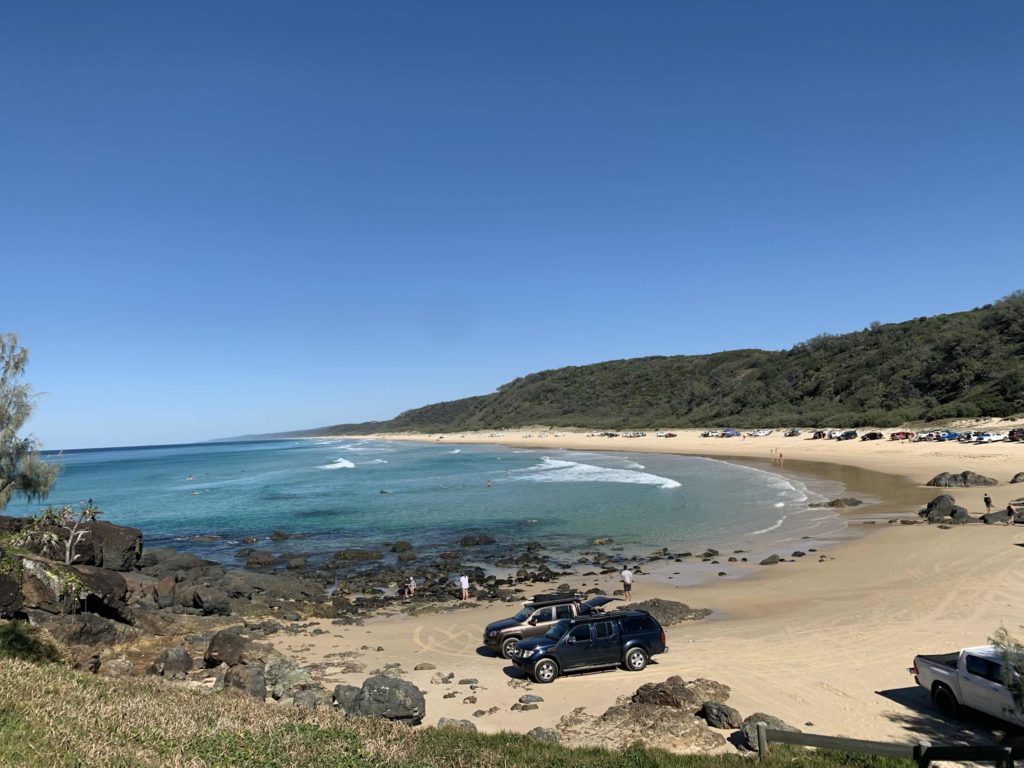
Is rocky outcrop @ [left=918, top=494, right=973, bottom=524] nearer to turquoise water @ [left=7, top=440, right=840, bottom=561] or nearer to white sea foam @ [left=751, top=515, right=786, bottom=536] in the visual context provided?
turquoise water @ [left=7, top=440, right=840, bottom=561]

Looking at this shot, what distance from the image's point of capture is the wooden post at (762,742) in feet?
30.3

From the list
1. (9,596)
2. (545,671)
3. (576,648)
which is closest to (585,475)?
(576,648)

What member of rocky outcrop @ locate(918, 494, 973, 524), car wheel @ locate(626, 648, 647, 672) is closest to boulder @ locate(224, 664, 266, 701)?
car wheel @ locate(626, 648, 647, 672)

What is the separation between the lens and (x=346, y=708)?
41.0 ft

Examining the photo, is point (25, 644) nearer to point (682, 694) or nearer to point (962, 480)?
point (682, 694)

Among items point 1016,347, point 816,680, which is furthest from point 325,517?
point 1016,347

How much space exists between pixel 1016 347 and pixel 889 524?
199 feet

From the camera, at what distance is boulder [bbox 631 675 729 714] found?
1227cm

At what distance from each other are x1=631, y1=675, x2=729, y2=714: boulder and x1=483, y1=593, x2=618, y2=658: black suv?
4.95 m

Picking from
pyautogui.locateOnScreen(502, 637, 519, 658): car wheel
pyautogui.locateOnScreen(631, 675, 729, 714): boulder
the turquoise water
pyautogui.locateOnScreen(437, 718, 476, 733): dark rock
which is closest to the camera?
pyautogui.locateOnScreen(437, 718, 476, 733): dark rock

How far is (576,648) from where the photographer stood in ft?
50.9

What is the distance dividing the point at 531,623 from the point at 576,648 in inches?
106

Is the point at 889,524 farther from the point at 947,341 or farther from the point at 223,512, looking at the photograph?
the point at 947,341

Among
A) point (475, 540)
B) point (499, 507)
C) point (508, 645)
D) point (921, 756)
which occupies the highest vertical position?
point (921, 756)
